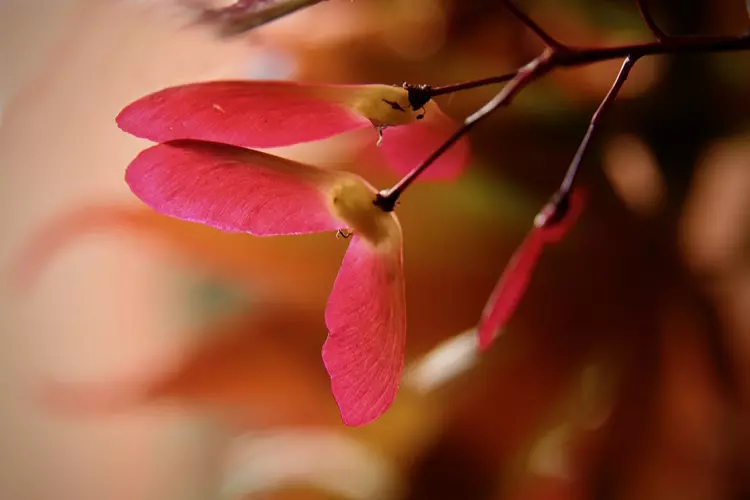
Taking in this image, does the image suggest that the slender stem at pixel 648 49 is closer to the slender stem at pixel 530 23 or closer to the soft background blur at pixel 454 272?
the slender stem at pixel 530 23

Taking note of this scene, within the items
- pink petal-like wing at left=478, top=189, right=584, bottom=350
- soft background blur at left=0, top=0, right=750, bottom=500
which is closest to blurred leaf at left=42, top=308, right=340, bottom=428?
soft background blur at left=0, top=0, right=750, bottom=500

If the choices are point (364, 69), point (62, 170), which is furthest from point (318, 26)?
point (62, 170)

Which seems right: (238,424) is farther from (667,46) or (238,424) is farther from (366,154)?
(667,46)

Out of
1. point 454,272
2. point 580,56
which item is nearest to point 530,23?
point 580,56

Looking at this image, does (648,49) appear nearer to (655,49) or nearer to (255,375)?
(655,49)

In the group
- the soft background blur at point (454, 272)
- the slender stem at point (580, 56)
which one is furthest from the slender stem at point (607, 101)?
the soft background blur at point (454, 272)
